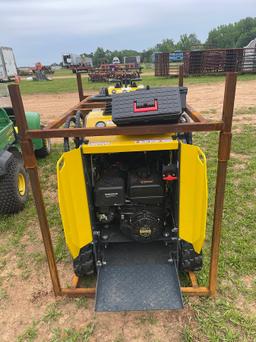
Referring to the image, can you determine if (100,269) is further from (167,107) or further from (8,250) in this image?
(167,107)

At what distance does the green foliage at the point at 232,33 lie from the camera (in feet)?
279

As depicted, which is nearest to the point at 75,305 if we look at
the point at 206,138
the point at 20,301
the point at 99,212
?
the point at 20,301

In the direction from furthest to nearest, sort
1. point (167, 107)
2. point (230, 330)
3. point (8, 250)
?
1. point (8, 250)
2. point (230, 330)
3. point (167, 107)

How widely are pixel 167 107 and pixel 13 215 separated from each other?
2753mm

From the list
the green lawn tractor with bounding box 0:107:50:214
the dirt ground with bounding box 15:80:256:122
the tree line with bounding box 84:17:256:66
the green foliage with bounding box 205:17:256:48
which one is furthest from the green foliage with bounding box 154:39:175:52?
the green lawn tractor with bounding box 0:107:50:214

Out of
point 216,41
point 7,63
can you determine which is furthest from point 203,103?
point 216,41

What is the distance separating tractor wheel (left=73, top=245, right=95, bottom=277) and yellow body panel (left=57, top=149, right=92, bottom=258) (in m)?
0.04

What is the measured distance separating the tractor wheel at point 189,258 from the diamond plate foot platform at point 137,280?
3.9 inches

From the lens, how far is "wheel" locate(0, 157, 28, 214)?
11.3ft

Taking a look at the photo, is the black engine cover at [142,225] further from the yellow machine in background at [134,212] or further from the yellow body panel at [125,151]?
the yellow body panel at [125,151]

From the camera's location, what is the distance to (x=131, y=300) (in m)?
2.14

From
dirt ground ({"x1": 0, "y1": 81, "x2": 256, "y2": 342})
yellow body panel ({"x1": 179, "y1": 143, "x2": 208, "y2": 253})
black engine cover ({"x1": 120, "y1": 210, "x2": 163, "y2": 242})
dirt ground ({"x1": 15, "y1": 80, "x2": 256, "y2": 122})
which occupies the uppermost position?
yellow body panel ({"x1": 179, "y1": 143, "x2": 208, "y2": 253})

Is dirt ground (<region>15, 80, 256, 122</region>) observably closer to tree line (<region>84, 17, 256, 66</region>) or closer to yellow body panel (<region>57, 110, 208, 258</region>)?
yellow body panel (<region>57, 110, 208, 258</region>)

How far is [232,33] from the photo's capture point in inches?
3703
